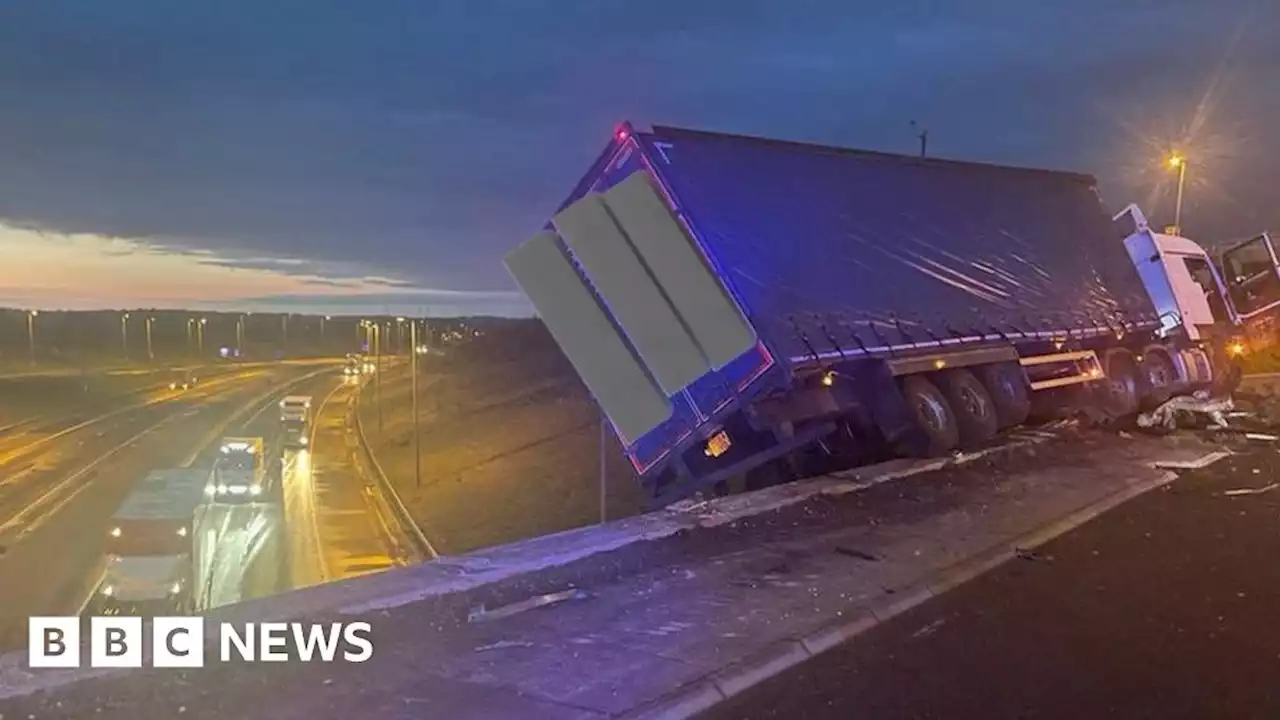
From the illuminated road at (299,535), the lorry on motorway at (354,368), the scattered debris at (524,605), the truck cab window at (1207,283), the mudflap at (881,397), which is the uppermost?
the lorry on motorway at (354,368)

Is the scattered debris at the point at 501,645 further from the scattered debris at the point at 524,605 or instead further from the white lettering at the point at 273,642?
the white lettering at the point at 273,642

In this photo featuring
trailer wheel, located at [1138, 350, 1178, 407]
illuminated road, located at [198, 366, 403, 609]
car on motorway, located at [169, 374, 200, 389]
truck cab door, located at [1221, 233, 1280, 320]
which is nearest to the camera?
trailer wheel, located at [1138, 350, 1178, 407]

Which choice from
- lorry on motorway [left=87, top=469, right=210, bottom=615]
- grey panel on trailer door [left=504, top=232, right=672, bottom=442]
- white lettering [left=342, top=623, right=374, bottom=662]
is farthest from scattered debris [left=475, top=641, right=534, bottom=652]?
lorry on motorway [left=87, top=469, right=210, bottom=615]

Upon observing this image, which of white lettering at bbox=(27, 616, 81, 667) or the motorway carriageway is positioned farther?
the motorway carriageway

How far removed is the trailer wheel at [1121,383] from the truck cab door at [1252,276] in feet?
15.2

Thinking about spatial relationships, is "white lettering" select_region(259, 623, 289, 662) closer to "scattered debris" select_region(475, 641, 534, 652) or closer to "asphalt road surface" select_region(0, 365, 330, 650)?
"scattered debris" select_region(475, 641, 534, 652)

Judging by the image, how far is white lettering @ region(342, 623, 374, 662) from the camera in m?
5.91

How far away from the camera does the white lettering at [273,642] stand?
230 inches

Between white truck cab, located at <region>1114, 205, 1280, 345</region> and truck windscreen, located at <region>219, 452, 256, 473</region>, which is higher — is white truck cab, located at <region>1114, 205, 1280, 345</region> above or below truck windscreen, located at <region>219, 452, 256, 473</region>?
above

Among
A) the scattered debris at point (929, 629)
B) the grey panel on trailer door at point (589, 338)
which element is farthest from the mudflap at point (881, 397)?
the scattered debris at point (929, 629)

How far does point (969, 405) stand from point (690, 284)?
226 inches

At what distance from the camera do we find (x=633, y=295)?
441 inches

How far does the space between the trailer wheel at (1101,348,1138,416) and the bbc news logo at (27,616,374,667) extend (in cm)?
1534

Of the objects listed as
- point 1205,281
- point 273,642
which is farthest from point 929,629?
point 1205,281
